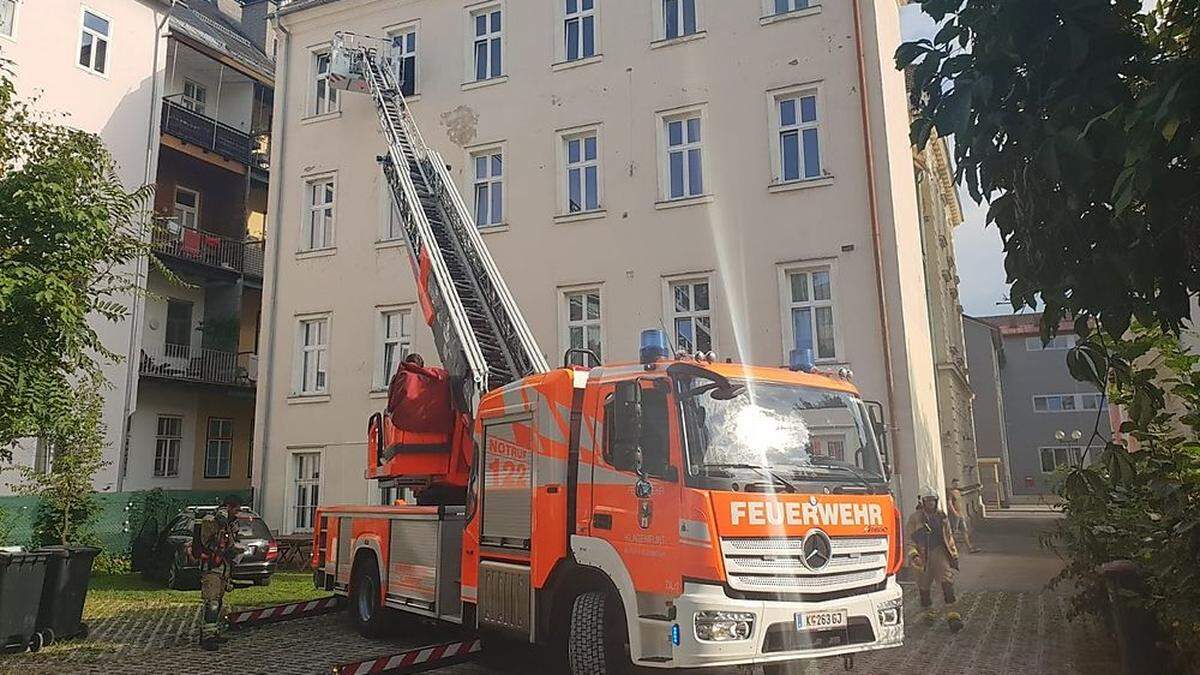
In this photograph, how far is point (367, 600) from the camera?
10.2m

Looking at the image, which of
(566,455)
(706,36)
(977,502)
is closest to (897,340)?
(706,36)

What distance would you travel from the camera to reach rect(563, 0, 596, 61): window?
60.2 feet

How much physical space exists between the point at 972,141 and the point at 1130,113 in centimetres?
60

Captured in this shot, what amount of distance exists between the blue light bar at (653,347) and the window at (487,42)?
13793mm

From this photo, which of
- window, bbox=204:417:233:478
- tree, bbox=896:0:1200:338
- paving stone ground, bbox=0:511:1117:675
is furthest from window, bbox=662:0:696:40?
window, bbox=204:417:233:478

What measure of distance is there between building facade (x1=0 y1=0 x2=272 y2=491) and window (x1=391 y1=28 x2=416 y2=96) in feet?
21.8

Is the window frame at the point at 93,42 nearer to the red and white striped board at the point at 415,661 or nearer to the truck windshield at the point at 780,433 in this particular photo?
the red and white striped board at the point at 415,661

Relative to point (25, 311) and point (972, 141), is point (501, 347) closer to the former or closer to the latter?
point (25, 311)

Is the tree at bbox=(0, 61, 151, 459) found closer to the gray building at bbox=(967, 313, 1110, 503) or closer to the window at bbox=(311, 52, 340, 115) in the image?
the window at bbox=(311, 52, 340, 115)

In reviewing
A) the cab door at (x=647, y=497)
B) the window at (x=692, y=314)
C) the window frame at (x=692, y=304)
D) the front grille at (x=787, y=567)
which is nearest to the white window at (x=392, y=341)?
the window frame at (x=692, y=304)

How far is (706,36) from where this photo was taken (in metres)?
17.0

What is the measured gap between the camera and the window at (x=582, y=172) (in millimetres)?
17812

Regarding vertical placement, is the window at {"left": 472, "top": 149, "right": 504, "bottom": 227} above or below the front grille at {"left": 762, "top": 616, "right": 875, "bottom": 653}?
above

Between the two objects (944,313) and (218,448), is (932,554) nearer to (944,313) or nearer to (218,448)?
(944,313)
